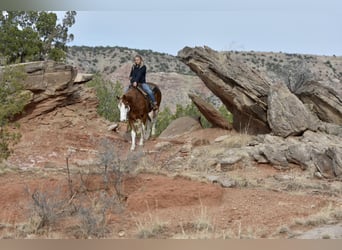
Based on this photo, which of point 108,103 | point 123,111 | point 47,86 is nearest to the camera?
point 123,111

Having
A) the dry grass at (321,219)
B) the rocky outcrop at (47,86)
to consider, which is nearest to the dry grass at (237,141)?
the rocky outcrop at (47,86)

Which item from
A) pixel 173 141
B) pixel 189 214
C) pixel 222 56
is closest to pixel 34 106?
pixel 173 141

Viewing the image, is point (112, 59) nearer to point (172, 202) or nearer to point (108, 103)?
point (108, 103)

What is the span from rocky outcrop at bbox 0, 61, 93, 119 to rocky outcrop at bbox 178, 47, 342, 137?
134 inches

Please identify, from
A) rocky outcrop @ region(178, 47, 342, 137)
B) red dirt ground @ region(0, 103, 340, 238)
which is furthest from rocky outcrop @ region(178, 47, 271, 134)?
red dirt ground @ region(0, 103, 340, 238)

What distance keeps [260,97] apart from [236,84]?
760 mm

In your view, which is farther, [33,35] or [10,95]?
[33,35]

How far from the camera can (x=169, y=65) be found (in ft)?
147

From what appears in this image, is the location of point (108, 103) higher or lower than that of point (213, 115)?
lower

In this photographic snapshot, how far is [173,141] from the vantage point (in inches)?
552

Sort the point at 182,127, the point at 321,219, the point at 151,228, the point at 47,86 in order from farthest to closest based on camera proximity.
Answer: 1. the point at 182,127
2. the point at 47,86
3. the point at 321,219
4. the point at 151,228

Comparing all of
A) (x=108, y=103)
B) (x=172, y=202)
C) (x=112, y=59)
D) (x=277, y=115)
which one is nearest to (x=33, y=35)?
(x=108, y=103)

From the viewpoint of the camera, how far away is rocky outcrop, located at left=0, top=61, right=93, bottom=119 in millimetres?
14219

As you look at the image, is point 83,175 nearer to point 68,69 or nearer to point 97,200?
point 97,200
